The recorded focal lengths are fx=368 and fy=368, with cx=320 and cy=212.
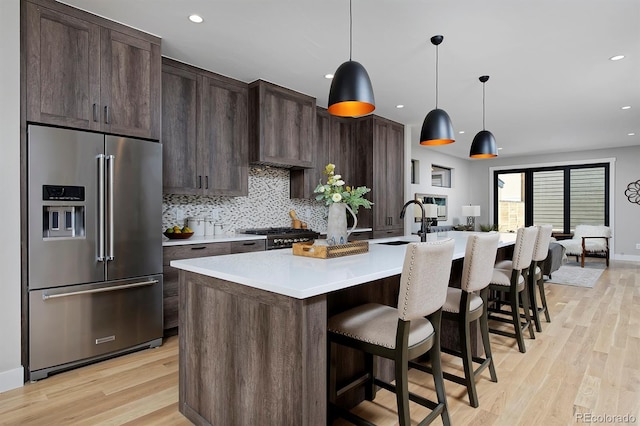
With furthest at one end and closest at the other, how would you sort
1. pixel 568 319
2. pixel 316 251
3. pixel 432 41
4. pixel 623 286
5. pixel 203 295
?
pixel 623 286, pixel 568 319, pixel 432 41, pixel 316 251, pixel 203 295

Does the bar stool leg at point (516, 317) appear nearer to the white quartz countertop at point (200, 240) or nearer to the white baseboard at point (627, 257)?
the white quartz countertop at point (200, 240)

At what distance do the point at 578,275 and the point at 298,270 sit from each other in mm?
6439

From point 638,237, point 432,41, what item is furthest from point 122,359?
point 638,237

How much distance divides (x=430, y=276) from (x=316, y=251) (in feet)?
2.36

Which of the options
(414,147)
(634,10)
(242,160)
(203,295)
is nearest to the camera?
(203,295)

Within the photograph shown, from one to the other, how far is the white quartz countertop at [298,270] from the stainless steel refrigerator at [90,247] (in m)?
1.14

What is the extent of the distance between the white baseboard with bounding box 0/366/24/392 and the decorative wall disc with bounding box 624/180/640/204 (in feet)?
34.8

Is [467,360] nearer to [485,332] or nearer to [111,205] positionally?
[485,332]

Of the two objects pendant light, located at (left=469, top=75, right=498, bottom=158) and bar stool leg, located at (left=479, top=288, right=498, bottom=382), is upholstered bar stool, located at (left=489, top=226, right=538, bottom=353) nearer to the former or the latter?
bar stool leg, located at (left=479, top=288, right=498, bottom=382)

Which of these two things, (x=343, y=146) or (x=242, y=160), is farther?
(x=343, y=146)

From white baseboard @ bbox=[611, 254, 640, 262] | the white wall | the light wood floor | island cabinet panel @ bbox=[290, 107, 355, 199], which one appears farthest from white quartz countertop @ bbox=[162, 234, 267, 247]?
white baseboard @ bbox=[611, 254, 640, 262]

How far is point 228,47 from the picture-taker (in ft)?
10.7

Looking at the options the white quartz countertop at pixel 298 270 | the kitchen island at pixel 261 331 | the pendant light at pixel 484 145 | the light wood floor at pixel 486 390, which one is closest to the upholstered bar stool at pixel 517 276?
the light wood floor at pixel 486 390

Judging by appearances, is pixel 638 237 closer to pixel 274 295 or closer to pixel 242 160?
pixel 242 160
